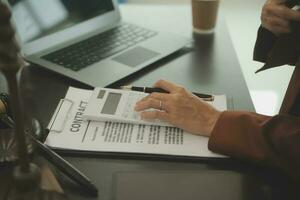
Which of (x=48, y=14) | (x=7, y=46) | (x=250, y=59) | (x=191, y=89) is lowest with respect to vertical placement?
(x=250, y=59)

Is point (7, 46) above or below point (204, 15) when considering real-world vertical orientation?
above

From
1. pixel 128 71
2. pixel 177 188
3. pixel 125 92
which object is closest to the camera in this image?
pixel 177 188

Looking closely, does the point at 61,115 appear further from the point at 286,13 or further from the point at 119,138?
the point at 286,13

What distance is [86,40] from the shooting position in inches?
48.5

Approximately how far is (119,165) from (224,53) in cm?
60

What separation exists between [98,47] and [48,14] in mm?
160

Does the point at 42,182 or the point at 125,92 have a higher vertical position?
the point at 42,182

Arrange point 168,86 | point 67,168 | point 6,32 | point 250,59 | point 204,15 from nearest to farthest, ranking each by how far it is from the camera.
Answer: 1. point 6,32
2. point 67,168
3. point 168,86
4. point 204,15
5. point 250,59

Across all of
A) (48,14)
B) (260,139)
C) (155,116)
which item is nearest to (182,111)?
(155,116)

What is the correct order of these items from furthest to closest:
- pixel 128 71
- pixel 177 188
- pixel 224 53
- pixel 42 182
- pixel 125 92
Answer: pixel 224 53, pixel 128 71, pixel 125 92, pixel 177 188, pixel 42 182

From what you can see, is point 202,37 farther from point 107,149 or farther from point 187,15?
point 107,149

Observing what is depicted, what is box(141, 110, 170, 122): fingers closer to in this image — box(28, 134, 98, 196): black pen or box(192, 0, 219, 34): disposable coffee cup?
box(28, 134, 98, 196): black pen

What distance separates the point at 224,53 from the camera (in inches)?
49.9

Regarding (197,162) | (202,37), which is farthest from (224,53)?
(197,162)
